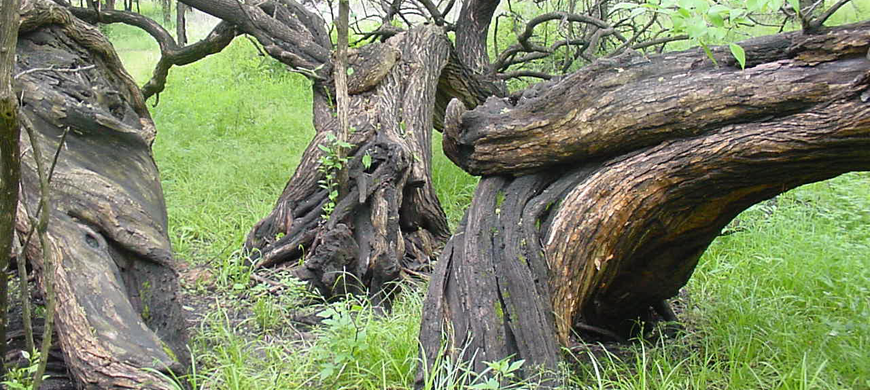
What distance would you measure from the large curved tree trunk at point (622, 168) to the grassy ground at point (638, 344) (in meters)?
0.30

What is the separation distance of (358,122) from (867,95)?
3.05 metres

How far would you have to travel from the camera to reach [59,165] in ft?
10.7

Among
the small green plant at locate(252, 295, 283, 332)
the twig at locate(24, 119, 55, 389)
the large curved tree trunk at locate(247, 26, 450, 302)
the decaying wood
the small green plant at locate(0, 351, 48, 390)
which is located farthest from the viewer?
the large curved tree trunk at locate(247, 26, 450, 302)

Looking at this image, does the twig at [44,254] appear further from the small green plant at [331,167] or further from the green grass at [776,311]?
the small green plant at [331,167]

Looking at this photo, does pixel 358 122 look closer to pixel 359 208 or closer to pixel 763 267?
pixel 359 208

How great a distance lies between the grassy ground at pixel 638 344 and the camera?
115 inches

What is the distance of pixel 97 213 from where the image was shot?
3160 mm

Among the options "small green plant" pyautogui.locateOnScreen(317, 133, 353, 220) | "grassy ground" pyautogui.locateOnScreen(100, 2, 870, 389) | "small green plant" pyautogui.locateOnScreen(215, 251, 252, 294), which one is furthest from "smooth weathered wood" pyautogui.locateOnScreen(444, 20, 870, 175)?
"small green plant" pyautogui.locateOnScreen(215, 251, 252, 294)

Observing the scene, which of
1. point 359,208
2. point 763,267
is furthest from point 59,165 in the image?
point 763,267

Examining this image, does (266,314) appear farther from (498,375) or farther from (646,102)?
(646,102)

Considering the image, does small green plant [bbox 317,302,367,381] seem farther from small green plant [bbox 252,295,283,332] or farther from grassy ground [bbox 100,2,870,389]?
small green plant [bbox 252,295,283,332]

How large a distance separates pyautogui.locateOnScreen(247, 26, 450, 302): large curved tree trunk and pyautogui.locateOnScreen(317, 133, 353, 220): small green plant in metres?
0.03

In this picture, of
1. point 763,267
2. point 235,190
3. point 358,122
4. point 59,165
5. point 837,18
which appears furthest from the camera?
point 837,18

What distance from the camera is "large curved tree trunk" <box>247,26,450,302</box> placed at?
420 centimetres
